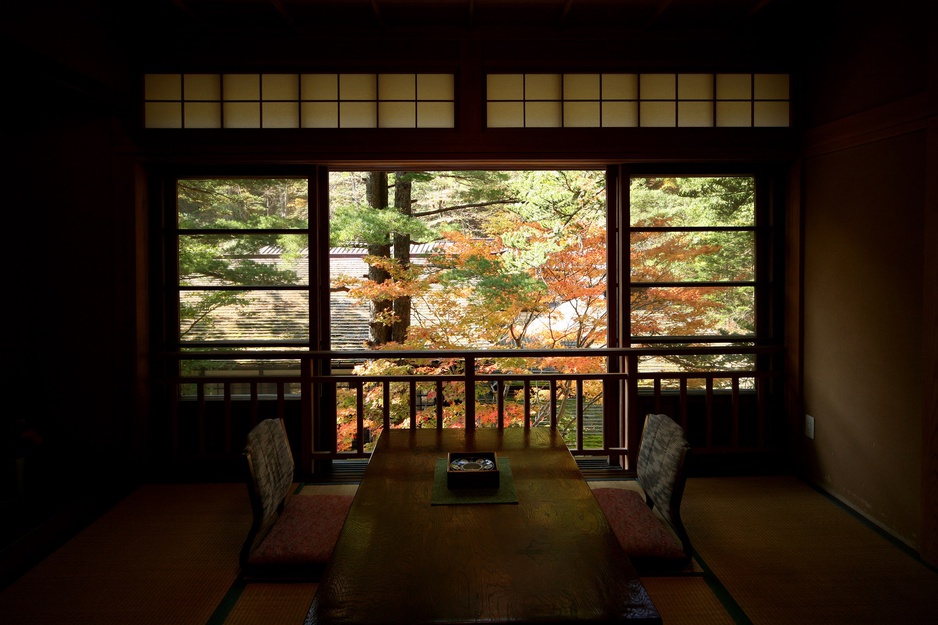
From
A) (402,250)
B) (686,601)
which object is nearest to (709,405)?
(686,601)

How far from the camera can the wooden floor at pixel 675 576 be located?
7.40 feet

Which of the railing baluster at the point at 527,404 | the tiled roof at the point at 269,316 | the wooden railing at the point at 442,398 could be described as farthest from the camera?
the tiled roof at the point at 269,316

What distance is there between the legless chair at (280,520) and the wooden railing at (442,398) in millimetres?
1121

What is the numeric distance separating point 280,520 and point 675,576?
173cm

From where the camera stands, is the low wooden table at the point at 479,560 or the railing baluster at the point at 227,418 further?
the railing baluster at the point at 227,418

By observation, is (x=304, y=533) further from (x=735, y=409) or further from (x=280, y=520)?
(x=735, y=409)

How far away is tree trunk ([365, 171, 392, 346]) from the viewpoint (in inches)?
261

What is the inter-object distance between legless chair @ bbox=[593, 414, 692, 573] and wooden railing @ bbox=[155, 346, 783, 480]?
110 centimetres

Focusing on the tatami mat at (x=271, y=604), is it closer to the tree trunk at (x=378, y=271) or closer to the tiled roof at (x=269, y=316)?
the tiled roof at (x=269, y=316)

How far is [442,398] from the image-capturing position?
12.0 ft
